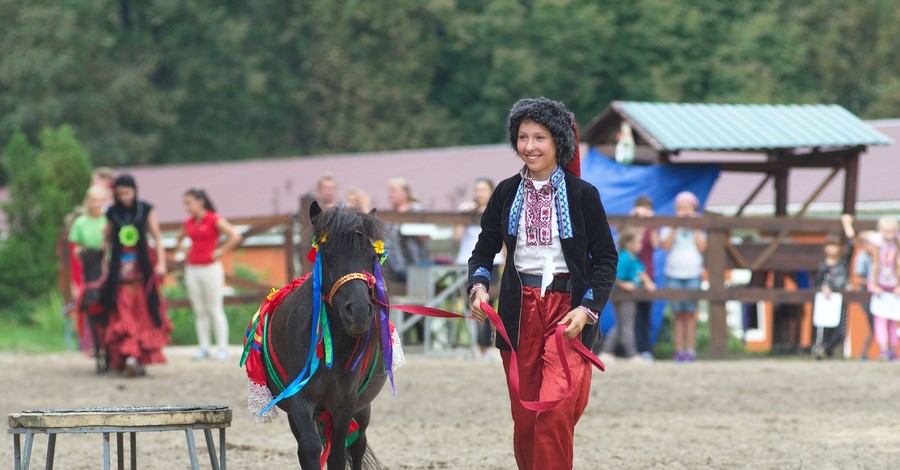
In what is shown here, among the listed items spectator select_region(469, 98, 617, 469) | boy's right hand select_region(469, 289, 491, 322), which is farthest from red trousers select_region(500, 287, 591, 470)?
boy's right hand select_region(469, 289, 491, 322)

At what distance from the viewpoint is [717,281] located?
16.3m

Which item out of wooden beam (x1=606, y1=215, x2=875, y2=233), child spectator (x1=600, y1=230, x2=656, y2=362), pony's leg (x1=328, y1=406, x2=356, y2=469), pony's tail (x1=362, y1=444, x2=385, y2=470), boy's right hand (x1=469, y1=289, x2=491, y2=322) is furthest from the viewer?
wooden beam (x1=606, y1=215, x2=875, y2=233)

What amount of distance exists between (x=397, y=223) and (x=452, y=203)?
9.05 meters

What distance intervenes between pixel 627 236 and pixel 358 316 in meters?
10.0

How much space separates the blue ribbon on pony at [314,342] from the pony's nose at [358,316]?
15.3 inches

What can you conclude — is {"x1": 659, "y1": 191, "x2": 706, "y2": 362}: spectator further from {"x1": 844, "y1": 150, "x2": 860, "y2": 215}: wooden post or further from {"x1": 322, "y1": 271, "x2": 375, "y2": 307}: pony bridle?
{"x1": 322, "y1": 271, "x2": 375, "y2": 307}: pony bridle

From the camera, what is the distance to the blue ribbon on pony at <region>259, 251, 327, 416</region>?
6.40 meters

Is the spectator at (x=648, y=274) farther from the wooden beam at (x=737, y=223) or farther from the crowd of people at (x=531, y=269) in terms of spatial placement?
the wooden beam at (x=737, y=223)

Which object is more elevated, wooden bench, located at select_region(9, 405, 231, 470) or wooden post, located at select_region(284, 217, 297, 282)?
wooden post, located at select_region(284, 217, 297, 282)

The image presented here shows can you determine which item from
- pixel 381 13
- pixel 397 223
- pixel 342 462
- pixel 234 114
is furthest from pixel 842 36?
pixel 342 462

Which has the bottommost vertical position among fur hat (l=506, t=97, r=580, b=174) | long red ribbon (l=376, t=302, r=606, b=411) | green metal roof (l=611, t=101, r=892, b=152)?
long red ribbon (l=376, t=302, r=606, b=411)

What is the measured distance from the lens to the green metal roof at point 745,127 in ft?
56.4

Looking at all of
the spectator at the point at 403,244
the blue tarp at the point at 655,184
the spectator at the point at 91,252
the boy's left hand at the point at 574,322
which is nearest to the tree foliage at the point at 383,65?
the blue tarp at the point at 655,184

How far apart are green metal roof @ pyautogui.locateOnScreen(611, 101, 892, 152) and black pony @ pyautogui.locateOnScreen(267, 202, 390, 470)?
10.5 m
